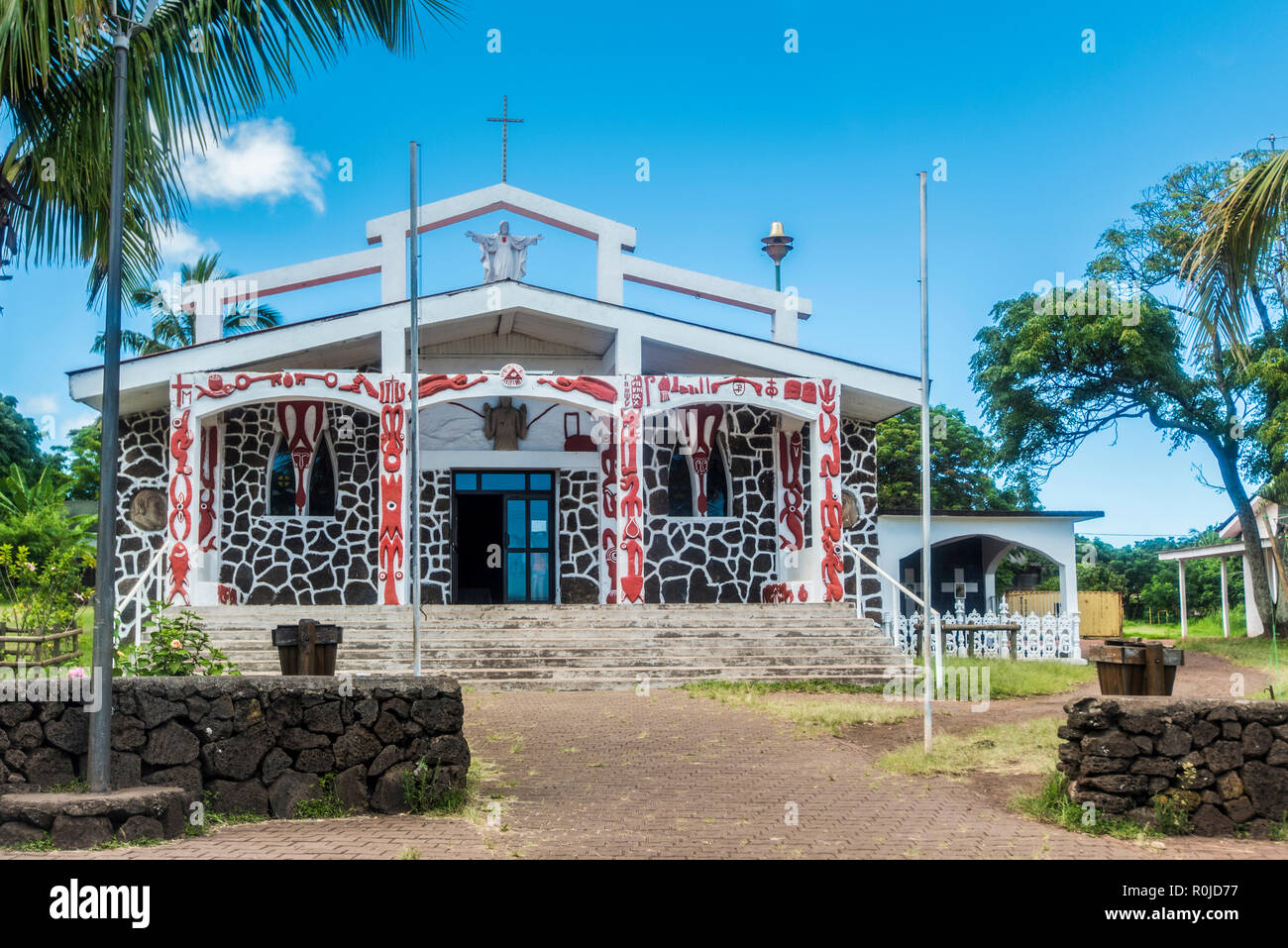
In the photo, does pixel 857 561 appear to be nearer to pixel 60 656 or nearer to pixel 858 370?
pixel 858 370

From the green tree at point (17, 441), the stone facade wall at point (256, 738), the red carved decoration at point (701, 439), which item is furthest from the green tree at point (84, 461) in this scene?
the stone facade wall at point (256, 738)

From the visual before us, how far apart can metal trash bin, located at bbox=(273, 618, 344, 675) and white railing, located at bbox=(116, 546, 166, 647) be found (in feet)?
23.6

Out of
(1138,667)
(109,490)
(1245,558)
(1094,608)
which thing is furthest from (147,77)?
(1094,608)

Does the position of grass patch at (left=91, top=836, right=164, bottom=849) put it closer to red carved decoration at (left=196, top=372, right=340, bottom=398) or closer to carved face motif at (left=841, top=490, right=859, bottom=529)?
red carved decoration at (left=196, top=372, right=340, bottom=398)

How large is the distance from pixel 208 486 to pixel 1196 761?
1587 centimetres

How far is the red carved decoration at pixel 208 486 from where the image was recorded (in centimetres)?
1881

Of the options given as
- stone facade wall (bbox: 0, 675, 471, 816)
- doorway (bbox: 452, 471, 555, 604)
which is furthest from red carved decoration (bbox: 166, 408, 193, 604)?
stone facade wall (bbox: 0, 675, 471, 816)

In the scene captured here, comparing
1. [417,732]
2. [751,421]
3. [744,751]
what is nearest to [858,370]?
[751,421]

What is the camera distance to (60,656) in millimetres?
11867

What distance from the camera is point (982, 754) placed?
33.4 feet

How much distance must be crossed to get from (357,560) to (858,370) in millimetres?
8865

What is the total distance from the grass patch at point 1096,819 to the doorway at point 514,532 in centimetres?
1372

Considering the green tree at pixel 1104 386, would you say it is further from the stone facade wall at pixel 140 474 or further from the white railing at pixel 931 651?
the stone facade wall at pixel 140 474

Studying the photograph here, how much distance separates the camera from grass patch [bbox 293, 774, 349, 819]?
7.54 meters
